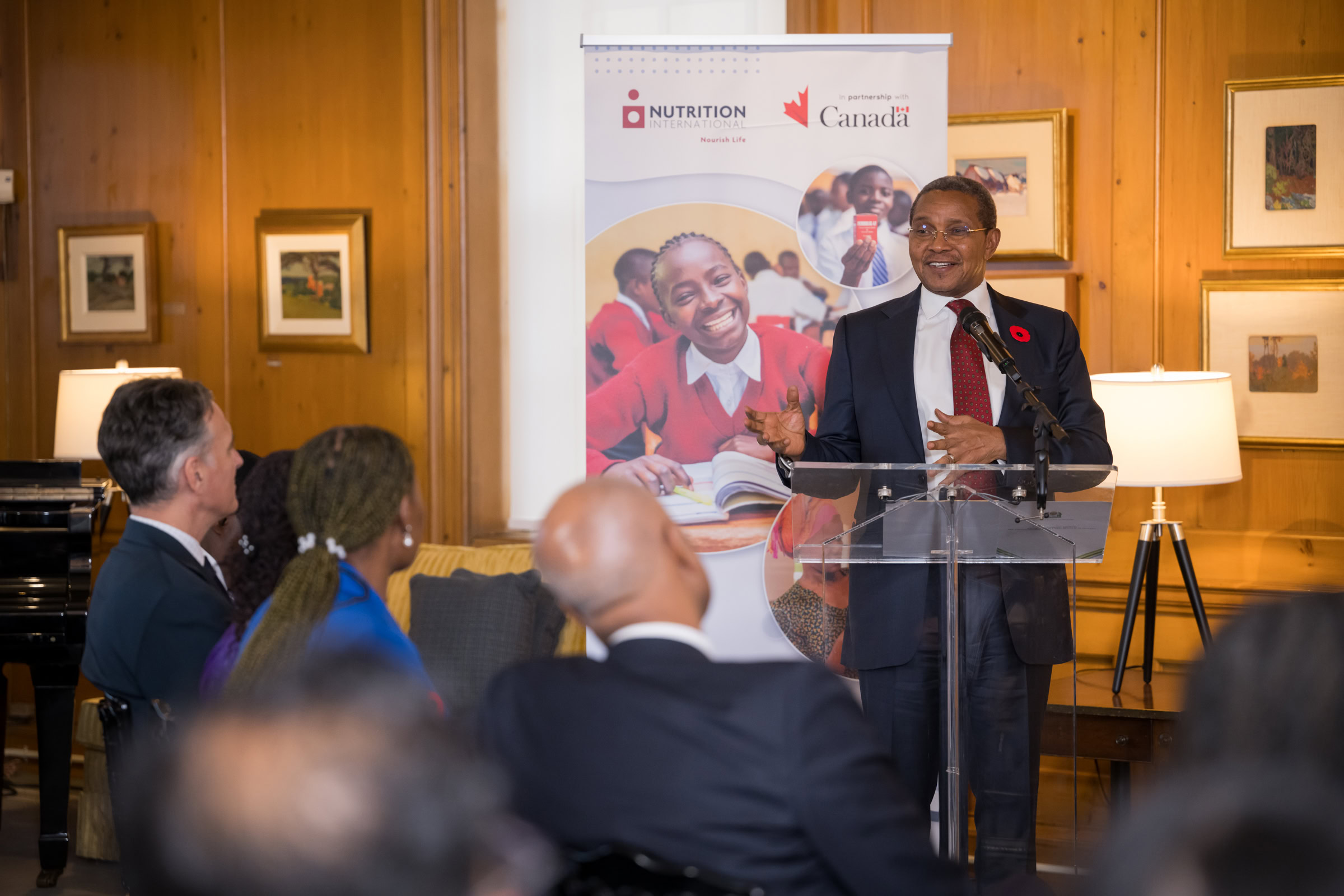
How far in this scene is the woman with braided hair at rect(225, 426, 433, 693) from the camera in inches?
70.6

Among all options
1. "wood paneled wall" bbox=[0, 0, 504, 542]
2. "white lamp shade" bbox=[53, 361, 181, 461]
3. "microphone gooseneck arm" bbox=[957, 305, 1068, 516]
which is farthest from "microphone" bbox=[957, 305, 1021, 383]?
"white lamp shade" bbox=[53, 361, 181, 461]

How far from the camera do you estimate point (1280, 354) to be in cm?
390

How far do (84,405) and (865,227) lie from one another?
3068 mm

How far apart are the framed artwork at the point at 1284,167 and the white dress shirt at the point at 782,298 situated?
149cm

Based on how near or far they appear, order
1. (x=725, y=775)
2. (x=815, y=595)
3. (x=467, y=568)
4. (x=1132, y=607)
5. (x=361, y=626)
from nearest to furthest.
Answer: (x=725, y=775)
(x=361, y=626)
(x=815, y=595)
(x=1132, y=607)
(x=467, y=568)

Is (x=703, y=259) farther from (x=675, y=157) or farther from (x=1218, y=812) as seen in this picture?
(x=1218, y=812)

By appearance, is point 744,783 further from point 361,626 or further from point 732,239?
point 732,239

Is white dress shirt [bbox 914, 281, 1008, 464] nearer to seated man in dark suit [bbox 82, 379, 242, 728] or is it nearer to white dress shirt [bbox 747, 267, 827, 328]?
white dress shirt [bbox 747, 267, 827, 328]

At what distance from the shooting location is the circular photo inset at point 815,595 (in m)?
2.23

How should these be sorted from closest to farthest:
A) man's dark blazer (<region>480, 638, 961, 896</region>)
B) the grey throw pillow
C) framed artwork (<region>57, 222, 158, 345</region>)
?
man's dark blazer (<region>480, 638, 961, 896</region>) < the grey throw pillow < framed artwork (<region>57, 222, 158, 345</region>)

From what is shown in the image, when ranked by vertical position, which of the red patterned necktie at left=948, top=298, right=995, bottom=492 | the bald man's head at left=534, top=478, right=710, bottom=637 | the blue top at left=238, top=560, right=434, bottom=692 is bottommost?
the blue top at left=238, top=560, right=434, bottom=692

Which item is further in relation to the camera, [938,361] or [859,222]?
[859,222]

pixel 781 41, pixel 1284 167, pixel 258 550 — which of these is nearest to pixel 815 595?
pixel 258 550

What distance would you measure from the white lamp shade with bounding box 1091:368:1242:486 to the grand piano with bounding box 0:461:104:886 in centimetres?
326
